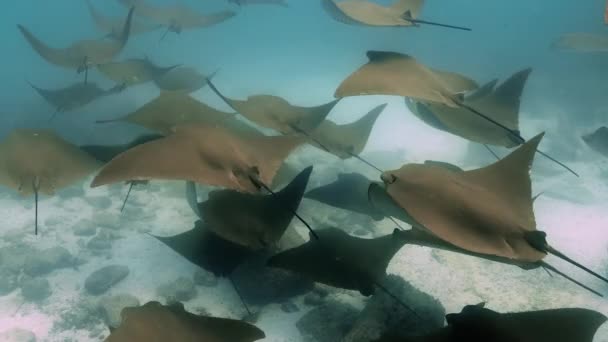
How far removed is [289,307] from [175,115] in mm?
2301

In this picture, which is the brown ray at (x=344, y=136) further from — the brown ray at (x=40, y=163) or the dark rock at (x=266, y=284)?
the brown ray at (x=40, y=163)

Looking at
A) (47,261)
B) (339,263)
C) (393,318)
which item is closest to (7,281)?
(47,261)

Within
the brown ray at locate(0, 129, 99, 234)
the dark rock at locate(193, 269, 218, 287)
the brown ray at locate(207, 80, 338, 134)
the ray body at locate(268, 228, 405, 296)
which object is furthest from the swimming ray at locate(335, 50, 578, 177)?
the dark rock at locate(193, 269, 218, 287)

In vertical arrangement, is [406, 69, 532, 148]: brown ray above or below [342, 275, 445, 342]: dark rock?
above

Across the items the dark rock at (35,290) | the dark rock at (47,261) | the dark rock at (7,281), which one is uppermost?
the dark rock at (35,290)

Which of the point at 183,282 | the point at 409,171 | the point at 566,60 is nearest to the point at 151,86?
the point at 183,282

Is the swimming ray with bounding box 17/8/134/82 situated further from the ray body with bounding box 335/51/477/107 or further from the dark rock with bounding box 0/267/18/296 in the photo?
the ray body with bounding box 335/51/477/107

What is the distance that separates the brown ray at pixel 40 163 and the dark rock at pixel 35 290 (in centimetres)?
290

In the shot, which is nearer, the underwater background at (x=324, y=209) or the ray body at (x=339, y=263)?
the ray body at (x=339, y=263)

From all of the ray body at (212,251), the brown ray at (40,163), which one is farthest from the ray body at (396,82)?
the brown ray at (40,163)

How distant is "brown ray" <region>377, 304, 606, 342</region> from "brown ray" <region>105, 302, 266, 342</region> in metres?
0.75

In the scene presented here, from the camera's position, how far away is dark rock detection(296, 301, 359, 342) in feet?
12.3

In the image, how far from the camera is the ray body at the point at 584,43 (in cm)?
1072

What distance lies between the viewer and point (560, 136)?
12773 millimetres
